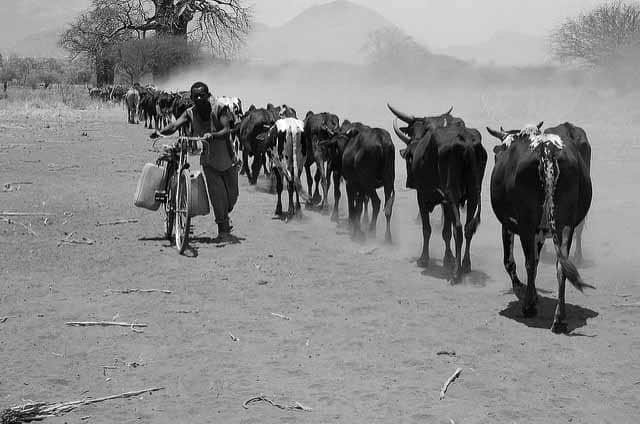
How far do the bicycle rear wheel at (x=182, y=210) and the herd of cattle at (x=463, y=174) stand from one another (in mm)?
1115

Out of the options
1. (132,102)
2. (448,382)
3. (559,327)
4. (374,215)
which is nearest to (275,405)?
(448,382)

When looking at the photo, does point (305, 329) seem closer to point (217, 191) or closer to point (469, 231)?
point (469, 231)

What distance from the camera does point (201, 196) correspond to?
30.9 ft

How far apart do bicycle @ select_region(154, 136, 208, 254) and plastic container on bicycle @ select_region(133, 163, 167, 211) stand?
65mm

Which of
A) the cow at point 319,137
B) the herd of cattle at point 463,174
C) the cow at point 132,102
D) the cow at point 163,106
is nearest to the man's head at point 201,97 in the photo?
the herd of cattle at point 463,174

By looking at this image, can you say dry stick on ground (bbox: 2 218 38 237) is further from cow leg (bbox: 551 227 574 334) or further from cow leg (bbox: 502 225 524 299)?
cow leg (bbox: 551 227 574 334)

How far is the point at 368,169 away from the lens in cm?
1059

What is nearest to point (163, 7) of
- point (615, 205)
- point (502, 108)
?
point (502, 108)

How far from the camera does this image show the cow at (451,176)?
330 inches

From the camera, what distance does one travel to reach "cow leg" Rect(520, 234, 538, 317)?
6988 millimetres

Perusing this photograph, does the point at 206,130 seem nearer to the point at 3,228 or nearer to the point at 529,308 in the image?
the point at 3,228

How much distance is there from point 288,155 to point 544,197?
625cm

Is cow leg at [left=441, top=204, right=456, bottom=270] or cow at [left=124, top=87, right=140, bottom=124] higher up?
cow at [left=124, top=87, right=140, bottom=124]

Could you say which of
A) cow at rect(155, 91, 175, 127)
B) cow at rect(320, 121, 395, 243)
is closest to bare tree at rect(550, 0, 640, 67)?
cow at rect(155, 91, 175, 127)
